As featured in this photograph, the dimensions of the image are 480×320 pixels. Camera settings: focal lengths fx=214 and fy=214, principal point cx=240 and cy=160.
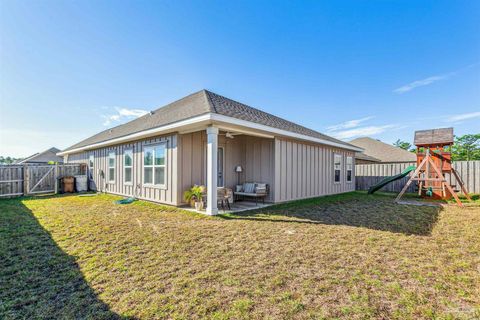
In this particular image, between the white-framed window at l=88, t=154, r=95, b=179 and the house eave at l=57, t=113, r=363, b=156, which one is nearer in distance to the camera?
the house eave at l=57, t=113, r=363, b=156

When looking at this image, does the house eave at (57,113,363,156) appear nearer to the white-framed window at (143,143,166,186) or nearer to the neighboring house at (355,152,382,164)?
→ the white-framed window at (143,143,166,186)

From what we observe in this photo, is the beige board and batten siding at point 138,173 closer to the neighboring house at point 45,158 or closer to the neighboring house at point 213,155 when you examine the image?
the neighboring house at point 213,155

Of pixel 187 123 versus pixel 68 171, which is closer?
pixel 187 123

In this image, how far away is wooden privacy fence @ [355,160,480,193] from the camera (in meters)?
10.9

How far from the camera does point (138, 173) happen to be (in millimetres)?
8852

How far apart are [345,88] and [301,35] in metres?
5.11

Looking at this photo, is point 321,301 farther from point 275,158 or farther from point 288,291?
point 275,158

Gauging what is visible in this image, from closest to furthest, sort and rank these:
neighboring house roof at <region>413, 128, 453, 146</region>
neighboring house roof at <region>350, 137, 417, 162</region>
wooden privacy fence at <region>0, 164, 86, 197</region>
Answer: neighboring house roof at <region>413, 128, 453, 146</region> → wooden privacy fence at <region>0, 164, 86, 197</region> → neighboring house roof at <region>350, 137, 417, 162</region>

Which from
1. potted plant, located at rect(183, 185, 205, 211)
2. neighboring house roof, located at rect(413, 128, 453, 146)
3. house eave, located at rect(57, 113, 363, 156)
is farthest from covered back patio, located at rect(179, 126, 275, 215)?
neighboring house roof, located at rect(413, 128, 453, 146)

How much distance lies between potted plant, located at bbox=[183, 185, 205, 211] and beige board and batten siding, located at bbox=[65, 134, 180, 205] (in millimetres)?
349

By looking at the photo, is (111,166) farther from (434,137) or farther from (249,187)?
(434,137)

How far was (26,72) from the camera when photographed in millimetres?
9070

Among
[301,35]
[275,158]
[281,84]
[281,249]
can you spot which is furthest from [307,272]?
[281,84]

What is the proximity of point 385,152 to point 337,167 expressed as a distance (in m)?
13.9
